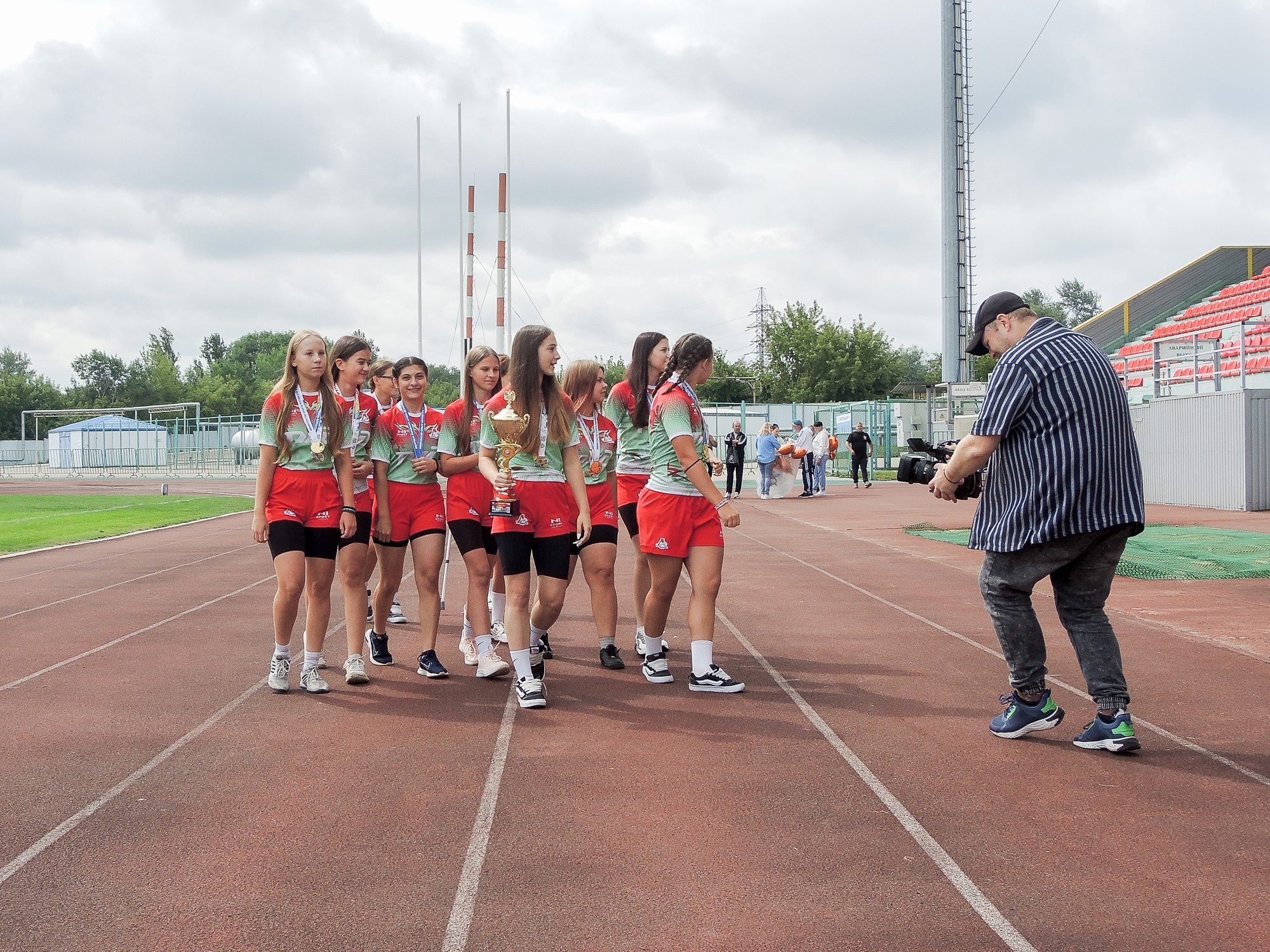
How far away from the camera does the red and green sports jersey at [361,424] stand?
619 cm

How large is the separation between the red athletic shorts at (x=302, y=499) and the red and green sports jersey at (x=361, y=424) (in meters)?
0.36

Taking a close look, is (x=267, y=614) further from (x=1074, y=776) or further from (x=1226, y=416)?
(x=1226, y=416)

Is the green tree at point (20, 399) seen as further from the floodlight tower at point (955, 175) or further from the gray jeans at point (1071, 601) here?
the gray jeans at point (1071, 601)

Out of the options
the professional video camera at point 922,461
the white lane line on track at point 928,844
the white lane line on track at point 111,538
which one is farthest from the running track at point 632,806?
the white lane line on track at point 111,538

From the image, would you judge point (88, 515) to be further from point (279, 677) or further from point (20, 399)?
point (20, 399)

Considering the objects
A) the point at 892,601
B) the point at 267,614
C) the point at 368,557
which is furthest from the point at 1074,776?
the point at 267,614

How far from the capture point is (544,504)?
594 cm

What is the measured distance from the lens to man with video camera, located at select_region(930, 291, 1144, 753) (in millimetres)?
4609

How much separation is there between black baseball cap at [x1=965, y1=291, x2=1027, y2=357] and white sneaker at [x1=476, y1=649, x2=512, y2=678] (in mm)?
3122

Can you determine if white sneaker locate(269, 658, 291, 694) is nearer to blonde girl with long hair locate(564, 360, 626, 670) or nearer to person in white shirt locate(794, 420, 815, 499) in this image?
blonde girl with long hair locate(564, 360, 626, 670)

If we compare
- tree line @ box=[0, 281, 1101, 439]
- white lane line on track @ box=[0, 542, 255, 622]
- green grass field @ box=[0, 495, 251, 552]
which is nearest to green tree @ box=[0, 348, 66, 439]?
tree line @ box=[0, 281, 1101, 439]

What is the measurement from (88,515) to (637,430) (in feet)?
62.5

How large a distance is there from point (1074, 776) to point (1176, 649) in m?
3.11

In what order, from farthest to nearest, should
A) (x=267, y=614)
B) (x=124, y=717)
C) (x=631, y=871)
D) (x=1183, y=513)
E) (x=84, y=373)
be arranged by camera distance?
(x=84, y=373) → (x=1183, y=513) → (x=267, y=614) → (x=124, y=717) → (x=631, y=871)
